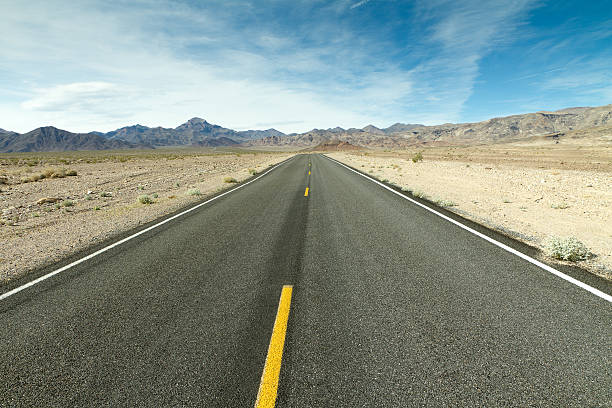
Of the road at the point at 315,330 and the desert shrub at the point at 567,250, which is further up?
the desert shrub at the point at 567,250

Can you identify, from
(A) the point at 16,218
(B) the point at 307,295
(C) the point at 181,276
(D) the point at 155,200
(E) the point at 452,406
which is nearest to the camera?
(E) the point at 452,406

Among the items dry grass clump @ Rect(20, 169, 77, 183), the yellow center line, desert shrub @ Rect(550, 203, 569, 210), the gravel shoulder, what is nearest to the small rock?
dry grass clump @ Rect(20, 169, 77, 183)

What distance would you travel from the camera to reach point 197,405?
2.24 meters

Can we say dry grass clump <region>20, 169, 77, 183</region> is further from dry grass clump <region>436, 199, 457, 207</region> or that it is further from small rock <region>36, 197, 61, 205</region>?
dry grass clump <region>436, 199, 457, 207</region>

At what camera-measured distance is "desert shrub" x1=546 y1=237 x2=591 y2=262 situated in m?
4.81

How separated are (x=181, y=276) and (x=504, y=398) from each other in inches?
170

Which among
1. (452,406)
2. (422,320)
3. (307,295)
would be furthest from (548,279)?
(307,295)

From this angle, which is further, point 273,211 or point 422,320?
point 273,211

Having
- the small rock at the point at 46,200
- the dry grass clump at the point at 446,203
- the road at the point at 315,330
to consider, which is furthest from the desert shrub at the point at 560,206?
the small rock at the point at 46,200

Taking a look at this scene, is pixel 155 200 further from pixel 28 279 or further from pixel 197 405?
pixel 197 405

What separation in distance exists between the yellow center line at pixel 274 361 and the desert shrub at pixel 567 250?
4.79 meters

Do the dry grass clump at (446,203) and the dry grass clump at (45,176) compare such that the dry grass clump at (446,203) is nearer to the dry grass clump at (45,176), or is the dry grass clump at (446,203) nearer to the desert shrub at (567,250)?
the desert shrub at (567,250)

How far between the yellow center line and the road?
5 cm

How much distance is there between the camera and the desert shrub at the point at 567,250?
4809mm
